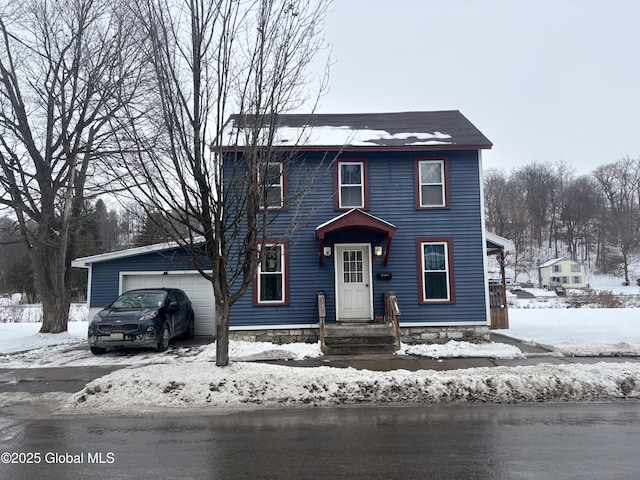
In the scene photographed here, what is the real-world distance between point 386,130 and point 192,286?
8120mm

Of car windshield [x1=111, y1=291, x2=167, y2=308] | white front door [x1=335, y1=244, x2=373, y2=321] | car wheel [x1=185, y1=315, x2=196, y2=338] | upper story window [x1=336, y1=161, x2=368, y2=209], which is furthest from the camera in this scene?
car wheel [x1=185, y1=315, x2=196, y2=338]

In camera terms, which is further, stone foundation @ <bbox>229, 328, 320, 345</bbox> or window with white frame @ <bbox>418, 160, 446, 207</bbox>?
window with white frame @ <bbox>418, 160, 446, 207</bbox>

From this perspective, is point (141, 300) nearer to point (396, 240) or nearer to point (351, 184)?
point (351, 184)

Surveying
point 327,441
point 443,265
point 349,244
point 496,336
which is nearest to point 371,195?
point 349,244

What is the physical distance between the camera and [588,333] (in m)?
12.7

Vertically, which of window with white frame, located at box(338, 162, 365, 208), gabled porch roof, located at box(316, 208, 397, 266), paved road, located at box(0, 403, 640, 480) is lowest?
paved road, located at box(0, 403, 640, 480)

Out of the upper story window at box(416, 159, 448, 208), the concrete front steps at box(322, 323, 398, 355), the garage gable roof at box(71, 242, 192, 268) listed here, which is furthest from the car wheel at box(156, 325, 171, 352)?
the upper story window at box(416, 159, 448, 208)

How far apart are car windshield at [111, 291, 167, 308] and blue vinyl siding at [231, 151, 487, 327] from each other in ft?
6.70

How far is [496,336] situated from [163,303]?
977cm

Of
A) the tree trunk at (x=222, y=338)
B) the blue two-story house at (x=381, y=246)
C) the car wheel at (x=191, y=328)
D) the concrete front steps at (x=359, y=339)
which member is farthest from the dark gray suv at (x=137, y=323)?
the concrete front steps at (x=359, y=339)

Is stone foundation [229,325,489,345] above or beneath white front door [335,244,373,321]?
beneath

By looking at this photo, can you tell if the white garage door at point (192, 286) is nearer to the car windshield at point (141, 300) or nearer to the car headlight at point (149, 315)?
the car windshield at point (141, 300)

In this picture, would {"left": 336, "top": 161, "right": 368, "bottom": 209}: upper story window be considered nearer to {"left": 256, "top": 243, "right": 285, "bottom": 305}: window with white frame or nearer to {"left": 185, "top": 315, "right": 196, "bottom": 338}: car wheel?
{"left": 256, "top": 243, "right": 285, "bottom": 305}: window with white frame

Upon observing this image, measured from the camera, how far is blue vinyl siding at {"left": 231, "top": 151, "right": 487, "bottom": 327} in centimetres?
1222
